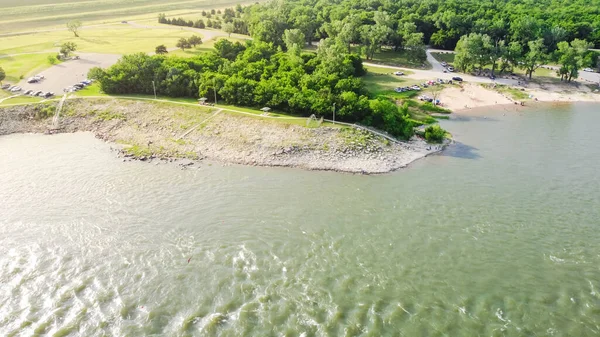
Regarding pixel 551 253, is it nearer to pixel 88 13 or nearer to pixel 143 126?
pixel 143 126

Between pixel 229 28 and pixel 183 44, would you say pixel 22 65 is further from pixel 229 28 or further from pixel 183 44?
pixel 229 28

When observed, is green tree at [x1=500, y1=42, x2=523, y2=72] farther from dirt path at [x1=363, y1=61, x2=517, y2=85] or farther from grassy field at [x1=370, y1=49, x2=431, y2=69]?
grassy field at [x1=370, y1=49, x2=431, y2=69]

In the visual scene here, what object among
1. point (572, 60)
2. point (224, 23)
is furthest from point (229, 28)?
point (572, 60)

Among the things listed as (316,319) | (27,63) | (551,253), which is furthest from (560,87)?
(27,63)

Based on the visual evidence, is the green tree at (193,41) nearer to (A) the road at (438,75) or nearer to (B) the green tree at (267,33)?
(B) the green tree at (267,33)

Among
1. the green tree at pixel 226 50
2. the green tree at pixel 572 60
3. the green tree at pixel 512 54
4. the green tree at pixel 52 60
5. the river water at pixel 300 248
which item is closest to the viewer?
the river water at pixel 300 248

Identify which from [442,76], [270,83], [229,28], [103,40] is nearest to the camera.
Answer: [270,83]

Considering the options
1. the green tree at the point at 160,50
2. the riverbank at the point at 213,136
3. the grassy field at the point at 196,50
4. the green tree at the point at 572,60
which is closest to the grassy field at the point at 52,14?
the green tree at the point at 160,50

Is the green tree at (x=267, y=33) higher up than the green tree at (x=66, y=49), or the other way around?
the green tree at (x=267, y=33)
